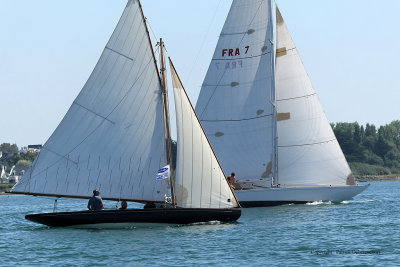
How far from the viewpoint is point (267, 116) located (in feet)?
174

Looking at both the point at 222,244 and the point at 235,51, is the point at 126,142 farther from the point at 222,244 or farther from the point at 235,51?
the point at 235,51

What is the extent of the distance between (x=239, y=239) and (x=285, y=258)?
5.00m

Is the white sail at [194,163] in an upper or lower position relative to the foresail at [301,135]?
lower

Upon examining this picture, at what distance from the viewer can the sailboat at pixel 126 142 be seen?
37688mm

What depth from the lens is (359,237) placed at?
35.1 m

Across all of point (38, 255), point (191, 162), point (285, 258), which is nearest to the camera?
point (285, 258)

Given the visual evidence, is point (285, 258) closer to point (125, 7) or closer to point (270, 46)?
point (125, 7)

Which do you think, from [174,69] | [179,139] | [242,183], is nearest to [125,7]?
[174,69]

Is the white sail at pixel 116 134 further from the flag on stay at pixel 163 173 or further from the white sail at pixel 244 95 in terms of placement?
the white sail at pixel 244 95

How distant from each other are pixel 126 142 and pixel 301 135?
1722 cm

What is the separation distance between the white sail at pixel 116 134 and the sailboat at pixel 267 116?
15.3 meters

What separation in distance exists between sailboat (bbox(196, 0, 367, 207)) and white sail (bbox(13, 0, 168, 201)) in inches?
602

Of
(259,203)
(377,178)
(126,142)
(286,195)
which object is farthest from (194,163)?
(377,178)

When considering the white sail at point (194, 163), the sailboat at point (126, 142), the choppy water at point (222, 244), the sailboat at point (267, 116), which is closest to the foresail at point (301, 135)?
the sailboat at point (267, 116)
